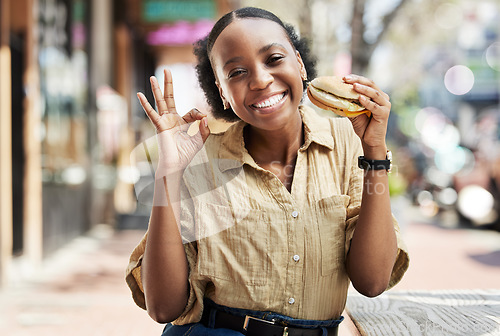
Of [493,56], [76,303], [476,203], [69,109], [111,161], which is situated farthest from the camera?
[493,56]

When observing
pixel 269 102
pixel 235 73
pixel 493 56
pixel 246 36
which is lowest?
pixel 269 102

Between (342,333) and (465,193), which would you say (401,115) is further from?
(342,333)

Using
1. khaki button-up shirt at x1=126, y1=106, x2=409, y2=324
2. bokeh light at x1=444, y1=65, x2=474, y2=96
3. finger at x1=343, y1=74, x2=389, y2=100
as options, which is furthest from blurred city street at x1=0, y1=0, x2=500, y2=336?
bokeh light at x1=444, y1=65, x2=474, y2=96

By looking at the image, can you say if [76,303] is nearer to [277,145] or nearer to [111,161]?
[277,145]

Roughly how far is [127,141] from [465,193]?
7214 mm

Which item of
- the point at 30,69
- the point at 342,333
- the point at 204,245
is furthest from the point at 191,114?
the point at 30,69

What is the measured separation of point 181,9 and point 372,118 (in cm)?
721

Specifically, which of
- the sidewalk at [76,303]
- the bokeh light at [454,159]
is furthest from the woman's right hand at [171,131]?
the bokeh light at [454,159]

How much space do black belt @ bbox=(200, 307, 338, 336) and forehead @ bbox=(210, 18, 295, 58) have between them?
2.90 ft

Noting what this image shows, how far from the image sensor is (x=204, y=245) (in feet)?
5.75

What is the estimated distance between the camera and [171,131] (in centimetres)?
174

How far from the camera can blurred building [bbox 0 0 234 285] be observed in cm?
584

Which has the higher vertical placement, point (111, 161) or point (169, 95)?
point (111, 161)

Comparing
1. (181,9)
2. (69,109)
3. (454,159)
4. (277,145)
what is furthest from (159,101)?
(454,159)
